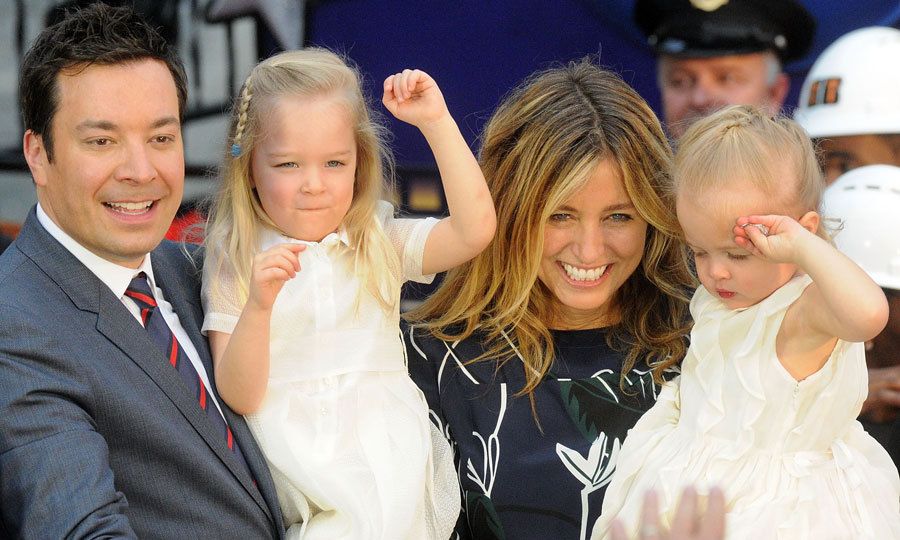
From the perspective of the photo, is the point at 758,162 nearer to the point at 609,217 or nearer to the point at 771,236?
the point at 771,236

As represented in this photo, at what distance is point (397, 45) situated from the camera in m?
4.50

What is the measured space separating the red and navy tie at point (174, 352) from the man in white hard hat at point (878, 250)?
2.11m

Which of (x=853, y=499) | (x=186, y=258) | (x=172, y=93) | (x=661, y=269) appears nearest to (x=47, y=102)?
(x=172, y=93)

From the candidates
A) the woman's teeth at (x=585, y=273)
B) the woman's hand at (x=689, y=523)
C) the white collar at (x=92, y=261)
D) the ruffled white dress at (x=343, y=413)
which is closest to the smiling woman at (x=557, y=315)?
the woman's teeth at (x=585, y=273)

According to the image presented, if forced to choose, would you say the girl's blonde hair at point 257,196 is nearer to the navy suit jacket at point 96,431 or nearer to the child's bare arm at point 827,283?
the navy suit jacket at point 96,431

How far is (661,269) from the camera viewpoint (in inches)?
109

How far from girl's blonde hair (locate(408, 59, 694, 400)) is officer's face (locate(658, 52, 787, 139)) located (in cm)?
153

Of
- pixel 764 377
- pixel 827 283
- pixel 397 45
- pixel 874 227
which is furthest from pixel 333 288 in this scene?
pixel 397 45

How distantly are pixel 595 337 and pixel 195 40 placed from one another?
2.57m

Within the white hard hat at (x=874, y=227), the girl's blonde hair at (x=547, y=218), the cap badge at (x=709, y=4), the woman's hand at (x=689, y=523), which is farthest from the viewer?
the cap badge at (x=709, y=4)

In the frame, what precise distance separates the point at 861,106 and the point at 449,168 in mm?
2160

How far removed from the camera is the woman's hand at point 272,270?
2170 mm

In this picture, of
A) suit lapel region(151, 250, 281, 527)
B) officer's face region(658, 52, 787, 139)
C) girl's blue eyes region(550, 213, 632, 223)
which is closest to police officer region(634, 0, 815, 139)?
officer's face region(658, 52, 787, 139)

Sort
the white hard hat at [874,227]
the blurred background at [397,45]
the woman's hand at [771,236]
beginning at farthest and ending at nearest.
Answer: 1. the blurred background at [397,45]
2. the white hard hat at [874,227]
3. the woman's hand at [771,236]
